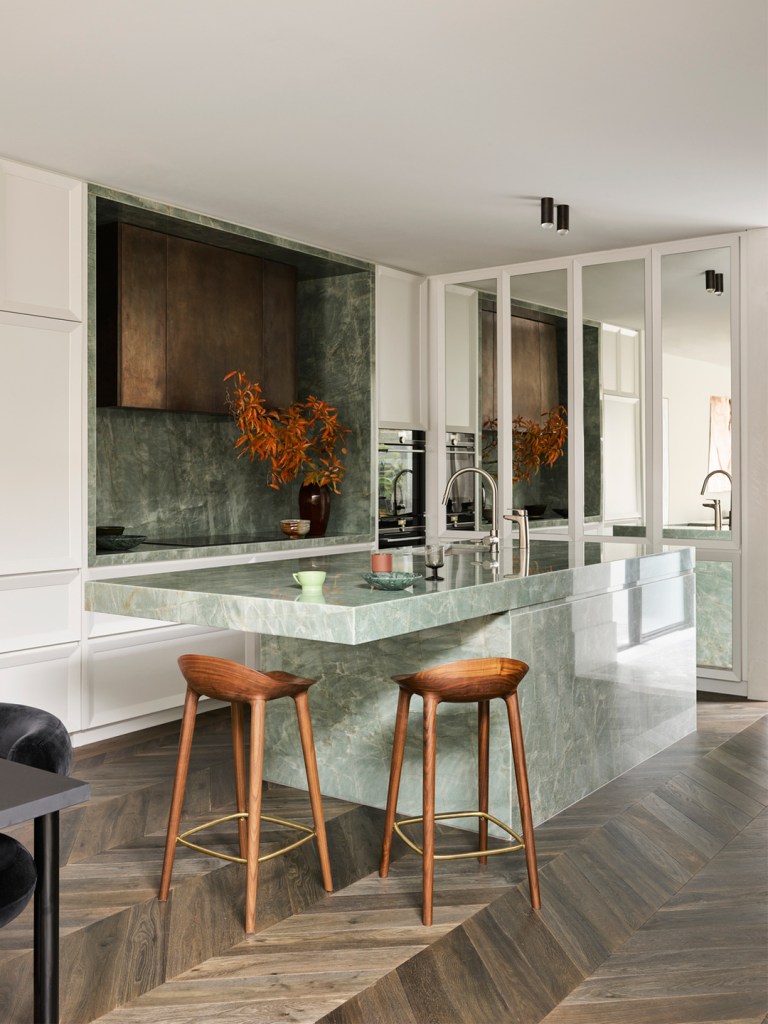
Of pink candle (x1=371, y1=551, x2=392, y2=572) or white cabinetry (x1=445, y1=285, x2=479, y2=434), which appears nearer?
pink candle (x1=371, y1=551, x2=392, y2=572)

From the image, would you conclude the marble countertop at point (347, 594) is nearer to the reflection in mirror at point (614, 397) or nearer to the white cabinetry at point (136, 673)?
the white cabinetry at point (136, 673)

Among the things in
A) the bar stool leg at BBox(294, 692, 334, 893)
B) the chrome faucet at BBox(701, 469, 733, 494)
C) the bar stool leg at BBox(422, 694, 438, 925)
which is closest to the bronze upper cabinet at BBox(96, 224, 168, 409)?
the bar stool leg at BBox(294, 692, 334, 893)

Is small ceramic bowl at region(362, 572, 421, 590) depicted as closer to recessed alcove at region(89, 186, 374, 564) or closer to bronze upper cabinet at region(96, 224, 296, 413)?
recessed alcove at region(89, 186, 374, 564)

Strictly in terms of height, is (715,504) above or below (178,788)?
above

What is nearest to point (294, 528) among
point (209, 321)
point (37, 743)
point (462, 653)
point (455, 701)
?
point (209, 321)

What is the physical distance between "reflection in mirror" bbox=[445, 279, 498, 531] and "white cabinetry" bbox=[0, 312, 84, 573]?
2819mm

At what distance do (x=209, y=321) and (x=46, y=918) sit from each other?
4.01 meters

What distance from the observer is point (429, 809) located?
8.67 ft

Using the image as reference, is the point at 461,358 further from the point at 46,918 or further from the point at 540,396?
the point at 46,918

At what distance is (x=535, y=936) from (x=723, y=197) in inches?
145

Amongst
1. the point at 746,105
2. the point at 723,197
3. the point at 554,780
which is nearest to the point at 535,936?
the point at 554,780

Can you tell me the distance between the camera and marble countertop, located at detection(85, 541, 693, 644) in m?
2.55

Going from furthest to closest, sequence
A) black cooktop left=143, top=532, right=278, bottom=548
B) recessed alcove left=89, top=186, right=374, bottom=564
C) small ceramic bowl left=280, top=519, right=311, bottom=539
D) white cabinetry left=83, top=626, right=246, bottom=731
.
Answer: small ceramic bowl left=280, top=519, right=311, bottom=539, recessed alcove left=89, top=186, right=374, bottom=564, black cooktop left=143, top=532, right=278, bottom=548, white cabinetry left=83, top=626, right=246, bottom=731

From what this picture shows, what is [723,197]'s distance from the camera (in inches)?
186
